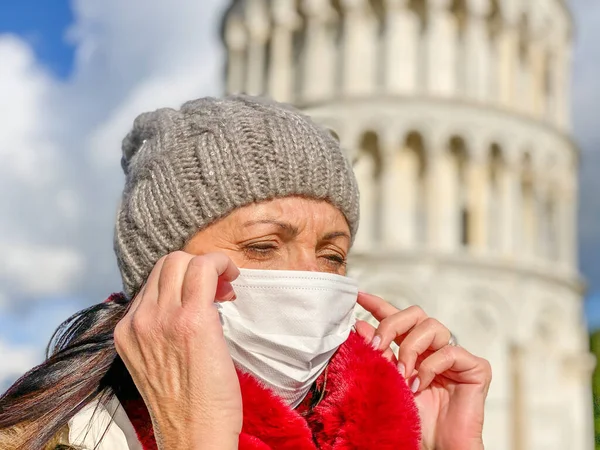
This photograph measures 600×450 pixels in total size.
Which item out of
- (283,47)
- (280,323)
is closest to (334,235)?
(280,323)

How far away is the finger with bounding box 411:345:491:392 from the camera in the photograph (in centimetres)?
130

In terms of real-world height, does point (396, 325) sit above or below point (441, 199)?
below

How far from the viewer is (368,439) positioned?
1.16m

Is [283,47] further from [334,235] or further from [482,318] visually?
[334,235]

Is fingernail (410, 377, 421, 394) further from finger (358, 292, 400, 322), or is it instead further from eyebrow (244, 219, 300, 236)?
eyebrow (244, 219, 300, 236)

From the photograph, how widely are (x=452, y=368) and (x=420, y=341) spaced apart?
8 cm

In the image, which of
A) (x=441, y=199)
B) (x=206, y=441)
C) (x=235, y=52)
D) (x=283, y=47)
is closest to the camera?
(x=206, y=441)

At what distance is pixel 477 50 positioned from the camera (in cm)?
1369

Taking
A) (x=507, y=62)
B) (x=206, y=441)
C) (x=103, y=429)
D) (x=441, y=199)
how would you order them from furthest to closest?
(x=507, y=62) → (x=441, y=199) → (x=103, y=429) → (x=206, y=441)

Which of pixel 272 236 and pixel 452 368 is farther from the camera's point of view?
pixel 452 368

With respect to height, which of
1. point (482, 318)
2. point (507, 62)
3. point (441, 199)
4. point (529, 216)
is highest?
point (507, 62)

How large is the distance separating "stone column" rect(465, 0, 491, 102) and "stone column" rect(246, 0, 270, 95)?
3324 millimetres

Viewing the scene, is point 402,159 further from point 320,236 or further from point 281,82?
point 320,236

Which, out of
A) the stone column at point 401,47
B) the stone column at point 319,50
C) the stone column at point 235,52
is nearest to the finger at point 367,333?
the stone column at point 401,47
